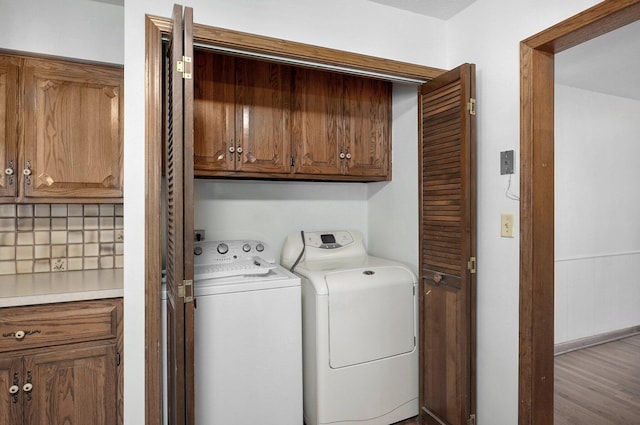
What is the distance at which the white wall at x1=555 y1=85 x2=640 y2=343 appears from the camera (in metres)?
3.34

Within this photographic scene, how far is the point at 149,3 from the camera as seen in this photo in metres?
1.55

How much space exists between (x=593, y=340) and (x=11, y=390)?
447 cm

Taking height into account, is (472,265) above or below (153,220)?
below

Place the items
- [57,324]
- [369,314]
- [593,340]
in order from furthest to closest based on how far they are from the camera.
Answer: [593,340] < [369,314] < [57,324]

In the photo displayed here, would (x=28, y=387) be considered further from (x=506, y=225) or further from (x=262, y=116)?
(x=506, y=225)

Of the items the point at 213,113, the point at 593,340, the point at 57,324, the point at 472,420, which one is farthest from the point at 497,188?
the point at 593,340

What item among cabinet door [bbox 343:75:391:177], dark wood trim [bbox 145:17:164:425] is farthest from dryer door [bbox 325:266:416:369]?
dark wood trim [bbox 145:17:164:425]

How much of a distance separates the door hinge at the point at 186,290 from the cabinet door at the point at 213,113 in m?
0.90

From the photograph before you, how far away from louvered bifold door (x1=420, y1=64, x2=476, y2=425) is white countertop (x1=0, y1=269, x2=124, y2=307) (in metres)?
1.68

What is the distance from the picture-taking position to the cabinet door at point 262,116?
2203 millimetres

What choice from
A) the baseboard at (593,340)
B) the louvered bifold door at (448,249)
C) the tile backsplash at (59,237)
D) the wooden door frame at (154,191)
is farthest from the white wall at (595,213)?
the tile backsplash at (59,237)

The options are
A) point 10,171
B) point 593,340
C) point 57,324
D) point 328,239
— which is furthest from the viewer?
point 593,340

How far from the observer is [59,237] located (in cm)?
220

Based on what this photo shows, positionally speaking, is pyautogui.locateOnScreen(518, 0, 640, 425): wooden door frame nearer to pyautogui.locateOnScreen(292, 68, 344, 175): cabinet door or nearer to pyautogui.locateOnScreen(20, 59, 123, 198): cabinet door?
pyautogui.locateOnScreen(292, 68, 344, 175): cabinet door
